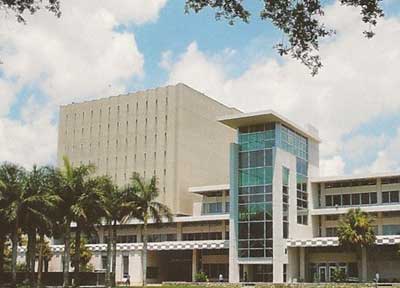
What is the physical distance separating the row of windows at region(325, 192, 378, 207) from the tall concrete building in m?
18.7

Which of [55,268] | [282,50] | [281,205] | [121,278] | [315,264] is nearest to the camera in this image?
[282,50]

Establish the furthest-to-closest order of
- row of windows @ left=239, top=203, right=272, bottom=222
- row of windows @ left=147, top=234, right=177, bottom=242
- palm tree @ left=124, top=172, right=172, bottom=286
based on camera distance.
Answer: row of windows @ left=147, top=234, right=177, bottom=242 → row of windows @ left=239, top=203, right=272, bottom=222 → palm tree @ left=124, top=172, right=172, bottom=286

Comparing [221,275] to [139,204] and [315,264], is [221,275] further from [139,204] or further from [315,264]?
[139,204]

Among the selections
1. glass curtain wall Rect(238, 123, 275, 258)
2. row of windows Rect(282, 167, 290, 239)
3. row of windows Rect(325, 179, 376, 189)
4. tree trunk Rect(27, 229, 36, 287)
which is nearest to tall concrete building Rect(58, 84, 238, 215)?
glass curtain wall Rect(238, 123, 275, 258)

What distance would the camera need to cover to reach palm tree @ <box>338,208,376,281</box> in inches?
2601

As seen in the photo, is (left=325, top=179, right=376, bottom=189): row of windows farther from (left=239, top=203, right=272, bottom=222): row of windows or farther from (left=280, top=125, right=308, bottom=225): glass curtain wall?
(left=239, top=203, right=272, bottom=222): row of windows

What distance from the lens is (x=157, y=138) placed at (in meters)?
88.7

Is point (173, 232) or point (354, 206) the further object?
point (173, 232)

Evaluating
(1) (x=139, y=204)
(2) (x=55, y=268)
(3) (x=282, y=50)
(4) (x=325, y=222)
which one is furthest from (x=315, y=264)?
(3) (x=282, y=50)

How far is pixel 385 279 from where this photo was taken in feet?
234

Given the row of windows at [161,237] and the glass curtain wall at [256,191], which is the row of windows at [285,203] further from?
the row of windows at [161,237]

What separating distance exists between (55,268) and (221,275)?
90.0 ft

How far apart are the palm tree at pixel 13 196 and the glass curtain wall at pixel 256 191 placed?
2704cm

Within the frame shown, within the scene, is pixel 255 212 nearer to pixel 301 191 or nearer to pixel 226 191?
pixel 301 191
